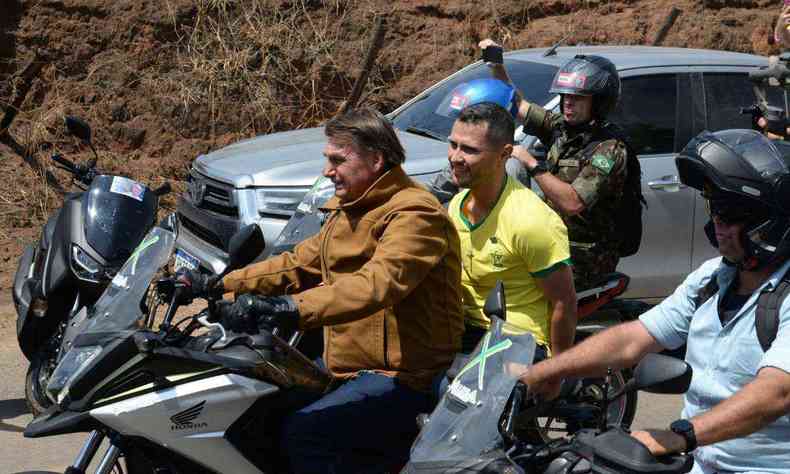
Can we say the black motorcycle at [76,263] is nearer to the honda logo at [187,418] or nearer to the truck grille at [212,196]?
the truck grille at [212,196]

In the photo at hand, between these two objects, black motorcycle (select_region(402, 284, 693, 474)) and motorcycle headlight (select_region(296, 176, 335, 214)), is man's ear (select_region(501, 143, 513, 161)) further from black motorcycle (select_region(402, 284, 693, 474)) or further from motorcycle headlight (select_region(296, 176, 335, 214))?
black motorcycle (select_region(402, 284, 693, 474))

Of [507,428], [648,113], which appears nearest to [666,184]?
[648,113]

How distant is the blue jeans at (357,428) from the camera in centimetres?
386

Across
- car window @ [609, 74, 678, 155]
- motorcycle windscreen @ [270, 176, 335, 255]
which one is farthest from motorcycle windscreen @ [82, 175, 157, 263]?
Result: car window @ [609, 74, 678, 155]

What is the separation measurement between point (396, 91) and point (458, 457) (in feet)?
28.0

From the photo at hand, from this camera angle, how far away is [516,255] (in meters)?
4.45

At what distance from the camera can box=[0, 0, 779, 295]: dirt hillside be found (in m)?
10.6

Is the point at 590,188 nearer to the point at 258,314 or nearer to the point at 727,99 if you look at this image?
the point at 258,314

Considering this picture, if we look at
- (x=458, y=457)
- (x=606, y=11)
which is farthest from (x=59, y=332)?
(x=606, y=11)

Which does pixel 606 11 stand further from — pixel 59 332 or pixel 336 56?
pixel 59 332

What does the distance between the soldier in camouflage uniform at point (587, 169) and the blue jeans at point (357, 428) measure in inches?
75.2

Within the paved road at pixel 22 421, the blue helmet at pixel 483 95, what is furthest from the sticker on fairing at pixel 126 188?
the blue helmet at pixel 483 95

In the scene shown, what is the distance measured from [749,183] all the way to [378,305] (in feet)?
4.01

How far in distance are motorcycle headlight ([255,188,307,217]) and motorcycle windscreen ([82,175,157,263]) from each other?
1.48m
